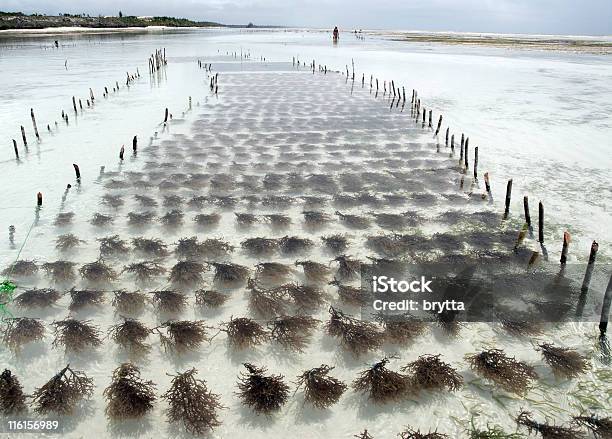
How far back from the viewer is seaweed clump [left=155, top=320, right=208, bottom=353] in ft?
17.8

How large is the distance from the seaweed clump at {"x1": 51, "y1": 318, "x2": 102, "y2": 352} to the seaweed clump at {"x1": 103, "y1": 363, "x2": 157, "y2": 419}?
0.79 meters

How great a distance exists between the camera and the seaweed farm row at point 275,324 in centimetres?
454

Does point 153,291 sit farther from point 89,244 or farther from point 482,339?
point 482,339

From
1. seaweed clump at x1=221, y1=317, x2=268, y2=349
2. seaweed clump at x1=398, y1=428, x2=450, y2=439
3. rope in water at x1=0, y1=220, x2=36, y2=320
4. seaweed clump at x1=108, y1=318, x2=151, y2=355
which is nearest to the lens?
seaweed clump at x1=398, y1=428, x2=450, y2=439

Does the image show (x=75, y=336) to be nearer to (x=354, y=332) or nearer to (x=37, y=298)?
(x=37, y=298)

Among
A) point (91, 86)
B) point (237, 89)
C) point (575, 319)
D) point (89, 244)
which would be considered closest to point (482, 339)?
point (575, 319)

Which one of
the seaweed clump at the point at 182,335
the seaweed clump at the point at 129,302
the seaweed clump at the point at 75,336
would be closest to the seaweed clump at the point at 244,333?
the seaweed clump at the point at 182,335

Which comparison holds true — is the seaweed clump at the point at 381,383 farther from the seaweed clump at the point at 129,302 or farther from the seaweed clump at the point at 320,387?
the seaweed clump at the point at 129,302

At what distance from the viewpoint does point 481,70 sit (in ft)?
115

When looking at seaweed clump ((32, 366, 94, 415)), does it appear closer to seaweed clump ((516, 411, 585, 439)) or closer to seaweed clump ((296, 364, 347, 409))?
seaweed clump ((296, 364, 347, 409))

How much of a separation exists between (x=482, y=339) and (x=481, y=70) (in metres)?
35.0

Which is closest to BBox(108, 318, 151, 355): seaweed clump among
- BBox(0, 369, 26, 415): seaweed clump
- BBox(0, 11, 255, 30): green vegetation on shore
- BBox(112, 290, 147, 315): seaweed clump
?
BBox(112, 290, 147, 315): seaweed clump

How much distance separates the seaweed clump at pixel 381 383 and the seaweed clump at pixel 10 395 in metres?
3.72

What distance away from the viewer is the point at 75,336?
5.48m
